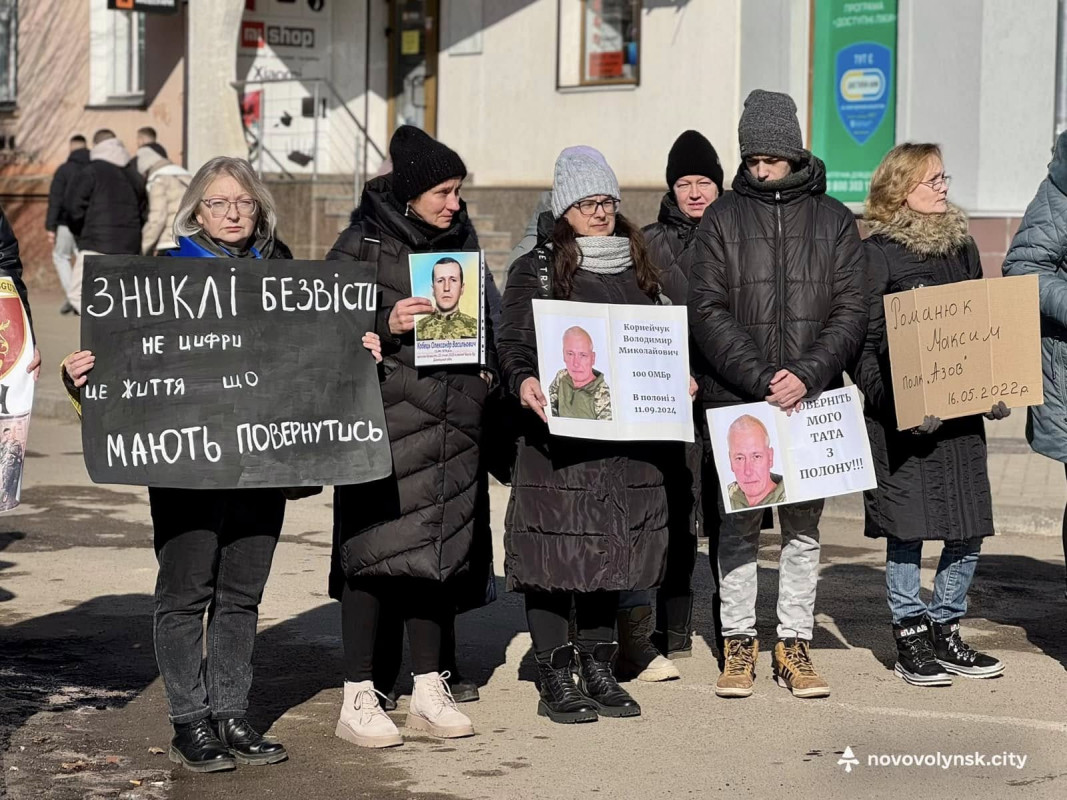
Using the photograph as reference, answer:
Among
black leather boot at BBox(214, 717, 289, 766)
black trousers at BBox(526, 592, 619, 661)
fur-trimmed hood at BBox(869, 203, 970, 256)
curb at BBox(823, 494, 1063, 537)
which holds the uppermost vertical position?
fur-trimmed hood at BBox(869, 203, 970, 256)

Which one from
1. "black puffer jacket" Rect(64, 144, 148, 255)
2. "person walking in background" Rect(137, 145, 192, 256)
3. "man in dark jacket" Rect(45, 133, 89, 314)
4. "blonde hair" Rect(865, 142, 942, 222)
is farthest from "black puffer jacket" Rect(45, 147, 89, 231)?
"blonde hair" Rect(865, 142, 942, 222)

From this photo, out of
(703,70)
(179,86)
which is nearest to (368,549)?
(703,70)

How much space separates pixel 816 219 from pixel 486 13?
583 inches

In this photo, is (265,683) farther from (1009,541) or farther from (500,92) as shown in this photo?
(500,92)

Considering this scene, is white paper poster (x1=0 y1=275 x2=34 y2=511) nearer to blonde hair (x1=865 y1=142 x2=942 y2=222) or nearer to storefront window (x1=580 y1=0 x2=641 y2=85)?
blonde hair (x1=865 y1=142 x2=942 y2=222)

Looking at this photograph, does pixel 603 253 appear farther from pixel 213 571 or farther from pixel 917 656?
pixel 917 656

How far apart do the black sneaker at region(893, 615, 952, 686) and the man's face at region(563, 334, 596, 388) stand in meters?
1.67

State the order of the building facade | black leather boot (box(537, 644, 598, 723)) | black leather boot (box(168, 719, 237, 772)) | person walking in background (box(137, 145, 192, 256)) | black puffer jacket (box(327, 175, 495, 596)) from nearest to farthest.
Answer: black leather boot (box(168, 719, 237, 772)) < black puffer jacket (box(327, 175, 495, 596)) < black leather boot (box(537, 644, 598, 723)) < the building facade < person walking in background (box(137, 145, 192, 256))

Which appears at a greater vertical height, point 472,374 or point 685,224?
point 685,224

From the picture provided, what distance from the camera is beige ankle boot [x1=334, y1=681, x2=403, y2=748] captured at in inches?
229

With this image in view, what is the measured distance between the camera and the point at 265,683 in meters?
6.63

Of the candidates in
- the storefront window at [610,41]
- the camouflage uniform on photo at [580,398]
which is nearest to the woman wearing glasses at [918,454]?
the camouflage uniform on photo at [580,398]

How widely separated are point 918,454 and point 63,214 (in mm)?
15256

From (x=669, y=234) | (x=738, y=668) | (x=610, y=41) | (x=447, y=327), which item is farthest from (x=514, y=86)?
(x=447, y=327)
